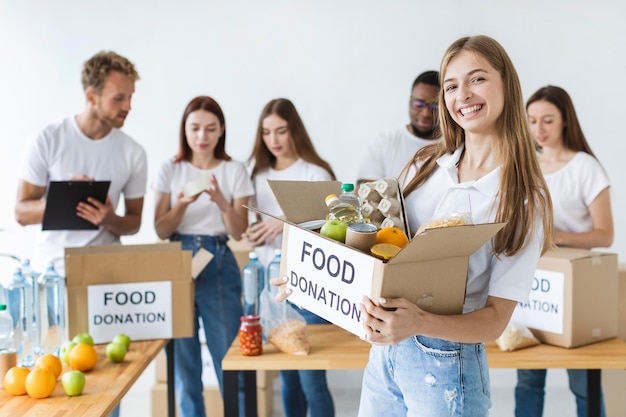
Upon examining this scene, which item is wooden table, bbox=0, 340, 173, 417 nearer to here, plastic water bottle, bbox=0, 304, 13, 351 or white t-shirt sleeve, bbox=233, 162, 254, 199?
plastic water bottle, bbox=0, 304, 13, 351

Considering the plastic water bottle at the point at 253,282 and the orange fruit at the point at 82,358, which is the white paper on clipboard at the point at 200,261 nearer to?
the plastic water bottle at the point at 253,282

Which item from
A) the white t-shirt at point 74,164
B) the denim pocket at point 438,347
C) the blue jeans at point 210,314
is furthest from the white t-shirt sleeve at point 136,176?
the denim pocket at point 438,347

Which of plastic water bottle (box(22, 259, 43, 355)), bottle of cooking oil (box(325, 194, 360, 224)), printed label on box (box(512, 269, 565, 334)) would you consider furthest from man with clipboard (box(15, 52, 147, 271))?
printed label on box (box(512, 269, 565, 334))

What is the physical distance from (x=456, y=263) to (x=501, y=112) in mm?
330

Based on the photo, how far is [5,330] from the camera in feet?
5.72

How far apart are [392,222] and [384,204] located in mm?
47

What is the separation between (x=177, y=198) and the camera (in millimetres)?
2693

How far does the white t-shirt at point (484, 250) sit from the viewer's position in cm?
127

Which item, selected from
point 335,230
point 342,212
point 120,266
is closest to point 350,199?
point 342,212

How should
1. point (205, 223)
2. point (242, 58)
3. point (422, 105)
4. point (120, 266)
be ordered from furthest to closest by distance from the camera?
point (242, 58), point (422, 105), point (205, 223), point (120, 266)

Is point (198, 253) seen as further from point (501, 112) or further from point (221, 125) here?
point (501, 112)

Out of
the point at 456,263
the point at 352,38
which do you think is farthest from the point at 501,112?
the point at 352,38

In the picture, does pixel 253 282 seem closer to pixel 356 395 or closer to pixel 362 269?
pixel 362 269

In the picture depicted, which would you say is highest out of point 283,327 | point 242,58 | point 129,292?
point 242,58
